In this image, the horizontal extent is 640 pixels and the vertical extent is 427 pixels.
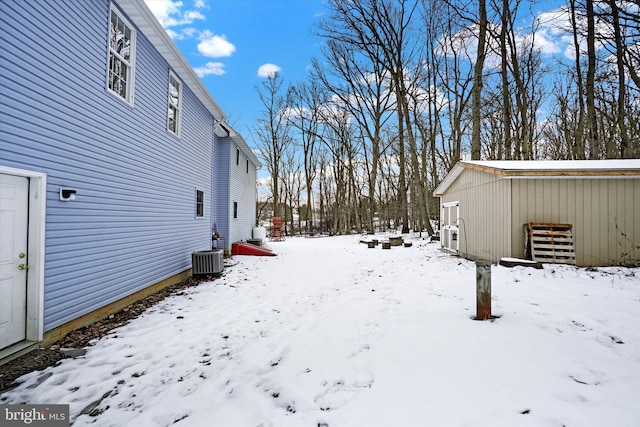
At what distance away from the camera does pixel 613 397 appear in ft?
7.59

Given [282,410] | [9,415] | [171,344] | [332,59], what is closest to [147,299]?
[171,344]

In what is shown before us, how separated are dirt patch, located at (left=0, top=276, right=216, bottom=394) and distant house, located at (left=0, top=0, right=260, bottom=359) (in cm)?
14

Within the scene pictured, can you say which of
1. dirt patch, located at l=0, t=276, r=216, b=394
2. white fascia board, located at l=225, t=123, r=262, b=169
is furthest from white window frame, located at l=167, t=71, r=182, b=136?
dirt patch, located at l=0, t=276, r=216, b=394

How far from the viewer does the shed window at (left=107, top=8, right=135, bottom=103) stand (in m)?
4.96

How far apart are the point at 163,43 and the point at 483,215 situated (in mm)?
9491

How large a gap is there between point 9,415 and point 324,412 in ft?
8.72

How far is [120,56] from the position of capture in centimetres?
505

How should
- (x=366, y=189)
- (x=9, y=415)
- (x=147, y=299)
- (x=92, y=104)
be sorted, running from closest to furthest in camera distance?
(x=9, y=415), (x=92, y=104), (x=147, y=299), (x=366, y=189)

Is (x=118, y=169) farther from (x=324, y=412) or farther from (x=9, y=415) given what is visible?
(x=324, y=412)

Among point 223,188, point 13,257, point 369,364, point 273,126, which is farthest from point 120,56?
point 273,126

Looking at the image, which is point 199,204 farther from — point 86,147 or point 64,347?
point 64,347

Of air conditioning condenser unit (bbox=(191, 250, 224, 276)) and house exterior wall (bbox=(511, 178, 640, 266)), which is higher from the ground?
house exterior wall (bbox=(511, 178, 640, 266))

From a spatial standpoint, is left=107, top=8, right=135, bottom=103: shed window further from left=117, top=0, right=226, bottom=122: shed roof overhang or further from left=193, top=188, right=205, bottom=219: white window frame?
left=193, top=188, right=205, bottom=219: white window frame

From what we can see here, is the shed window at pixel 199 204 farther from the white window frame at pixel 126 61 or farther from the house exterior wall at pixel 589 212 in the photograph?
the house exterior wall at pixel 589 212
